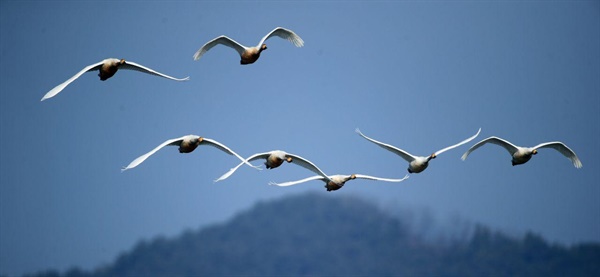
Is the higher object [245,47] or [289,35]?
[289,35]

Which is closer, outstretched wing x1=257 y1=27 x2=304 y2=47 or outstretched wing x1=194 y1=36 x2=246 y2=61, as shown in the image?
outstretched wing x1=194 y1=36 x2=246 y2=61

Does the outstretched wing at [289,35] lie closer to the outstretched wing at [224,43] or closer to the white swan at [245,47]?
the white swan at [245,47]

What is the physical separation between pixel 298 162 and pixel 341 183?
130cm

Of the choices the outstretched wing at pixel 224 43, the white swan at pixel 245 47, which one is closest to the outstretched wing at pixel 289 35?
the white swan at pixel 245 47

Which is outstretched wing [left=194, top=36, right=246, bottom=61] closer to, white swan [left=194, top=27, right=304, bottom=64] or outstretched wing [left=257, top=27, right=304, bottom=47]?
white swan [left=194, top=27, right=304, bottom=64]

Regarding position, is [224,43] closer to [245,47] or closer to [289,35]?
[245,47]

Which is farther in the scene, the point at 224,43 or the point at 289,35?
the point at 289,35

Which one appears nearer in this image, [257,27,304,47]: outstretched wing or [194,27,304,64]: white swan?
[194,27,304,64]: white swan

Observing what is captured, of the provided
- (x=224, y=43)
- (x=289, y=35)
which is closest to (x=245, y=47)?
(x=224, y=43)

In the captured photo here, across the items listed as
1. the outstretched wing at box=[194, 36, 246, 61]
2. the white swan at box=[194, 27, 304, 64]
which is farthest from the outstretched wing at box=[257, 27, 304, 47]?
the outstretched wing at box=[194, 36, 246, 61]

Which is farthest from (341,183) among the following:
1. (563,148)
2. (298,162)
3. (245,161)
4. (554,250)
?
(554,250)

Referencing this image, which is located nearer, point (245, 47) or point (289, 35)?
point (245, 47)

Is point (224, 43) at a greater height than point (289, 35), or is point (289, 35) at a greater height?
point (289, 35)

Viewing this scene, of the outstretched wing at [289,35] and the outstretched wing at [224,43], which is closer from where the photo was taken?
the outstretched wing at [224,43]
